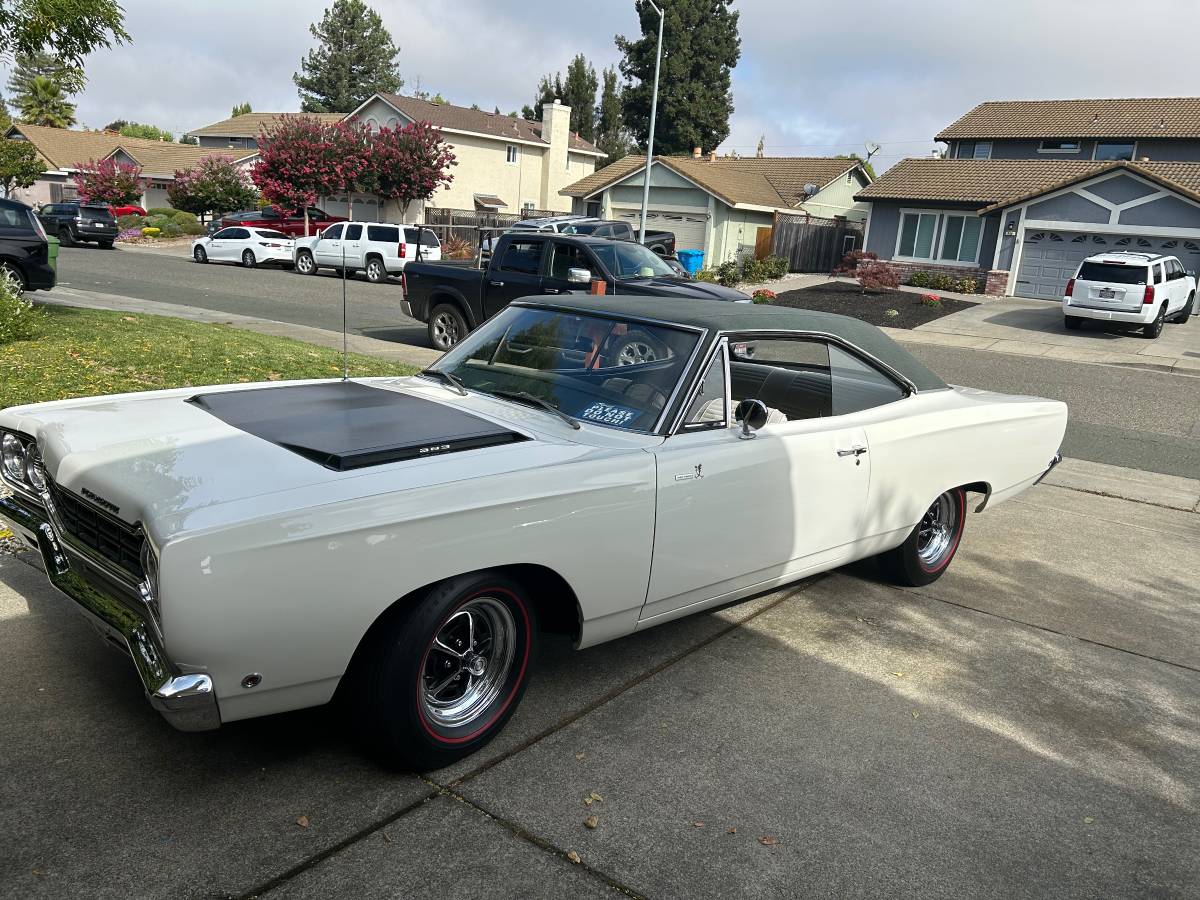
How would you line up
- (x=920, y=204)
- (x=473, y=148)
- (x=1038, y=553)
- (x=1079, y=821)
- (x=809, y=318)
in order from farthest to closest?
(x=473, y=148) → (x=920, y=204) → (x=1038, y=553) → (x=809, y=318) → (x=1079, y=821)

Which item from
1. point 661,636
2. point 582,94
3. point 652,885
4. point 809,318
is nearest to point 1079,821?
point 652,885

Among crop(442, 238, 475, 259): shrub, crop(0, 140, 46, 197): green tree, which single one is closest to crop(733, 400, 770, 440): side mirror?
crop(0, 140, 46, 197): green tree

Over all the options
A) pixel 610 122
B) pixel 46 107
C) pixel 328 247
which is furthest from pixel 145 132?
pixel 328 247

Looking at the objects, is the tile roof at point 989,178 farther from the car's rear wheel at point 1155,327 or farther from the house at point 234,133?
the house at point 234,133

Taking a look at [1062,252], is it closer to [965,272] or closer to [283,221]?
[965,272]

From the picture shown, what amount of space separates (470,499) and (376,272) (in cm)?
2510

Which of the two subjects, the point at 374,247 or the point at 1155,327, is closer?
the point at 1155,327

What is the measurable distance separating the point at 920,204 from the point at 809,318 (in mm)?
30665

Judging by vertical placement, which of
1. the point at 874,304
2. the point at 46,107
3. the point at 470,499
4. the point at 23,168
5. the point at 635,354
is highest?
the point at 46,107

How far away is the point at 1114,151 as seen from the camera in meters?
36.2

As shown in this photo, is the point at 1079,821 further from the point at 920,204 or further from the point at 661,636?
the point at 920,204

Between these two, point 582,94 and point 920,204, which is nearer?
point 920,204

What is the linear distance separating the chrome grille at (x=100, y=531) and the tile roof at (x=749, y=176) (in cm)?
3424

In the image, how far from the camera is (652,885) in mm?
2785
